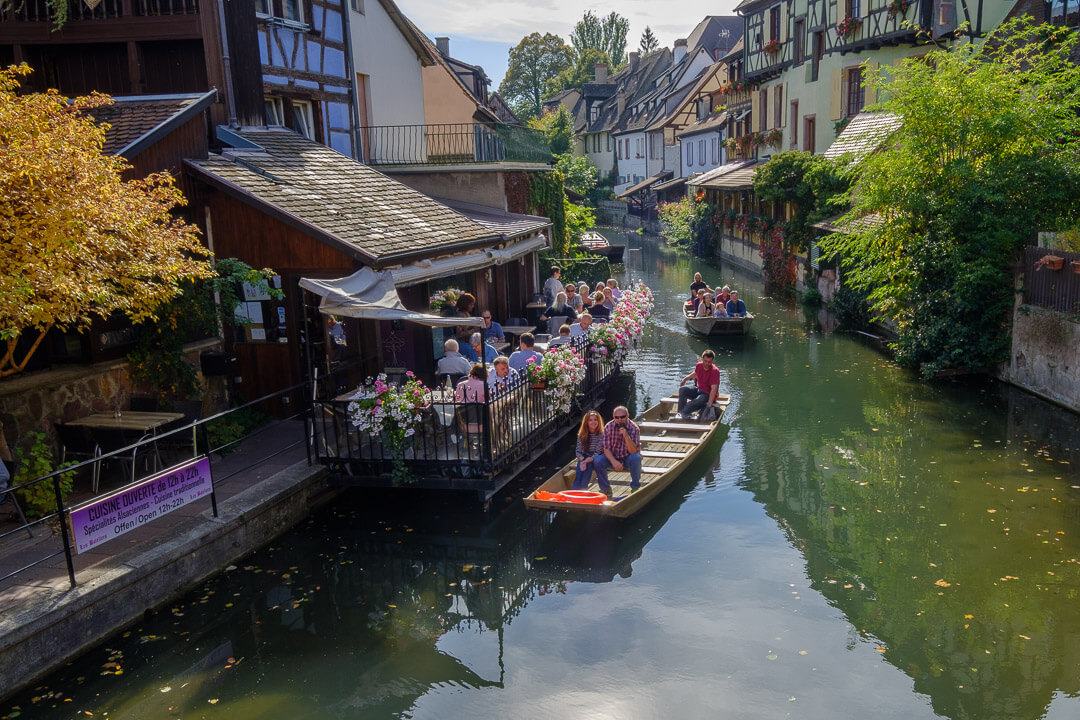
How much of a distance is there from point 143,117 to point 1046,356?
15.6m

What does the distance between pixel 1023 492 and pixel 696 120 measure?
5153 centimetres

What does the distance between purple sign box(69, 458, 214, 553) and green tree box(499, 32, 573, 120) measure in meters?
88.8

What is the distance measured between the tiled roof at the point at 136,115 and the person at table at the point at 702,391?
896cm

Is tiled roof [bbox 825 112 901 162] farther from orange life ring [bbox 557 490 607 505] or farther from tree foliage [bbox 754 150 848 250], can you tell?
orange life ring [bbox 557 490 607 505]

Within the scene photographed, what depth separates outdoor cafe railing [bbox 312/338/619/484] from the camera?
1087cm

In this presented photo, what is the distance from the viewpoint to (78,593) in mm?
8086

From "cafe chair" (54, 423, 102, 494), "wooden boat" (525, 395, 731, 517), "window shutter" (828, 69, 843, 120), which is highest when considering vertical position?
"window shutter" (828, 69, 843, 120)


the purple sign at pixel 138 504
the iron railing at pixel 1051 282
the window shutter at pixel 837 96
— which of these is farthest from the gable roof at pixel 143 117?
the window shutter at pixel 837 96

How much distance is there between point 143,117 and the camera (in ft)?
43.6

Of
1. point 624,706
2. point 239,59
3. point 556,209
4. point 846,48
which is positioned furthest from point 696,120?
point 624,706

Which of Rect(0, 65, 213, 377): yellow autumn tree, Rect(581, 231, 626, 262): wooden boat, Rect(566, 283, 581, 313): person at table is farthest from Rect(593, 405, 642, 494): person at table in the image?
Rect(581, 231, 626, 262): wooden boat

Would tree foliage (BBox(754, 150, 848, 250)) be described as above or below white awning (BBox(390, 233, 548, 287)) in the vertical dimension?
above

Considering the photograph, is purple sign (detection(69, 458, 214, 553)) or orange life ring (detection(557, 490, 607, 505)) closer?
purple sign (detection(69, 458, 214, 553))

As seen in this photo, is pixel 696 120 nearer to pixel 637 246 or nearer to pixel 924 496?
pixel 637 246
